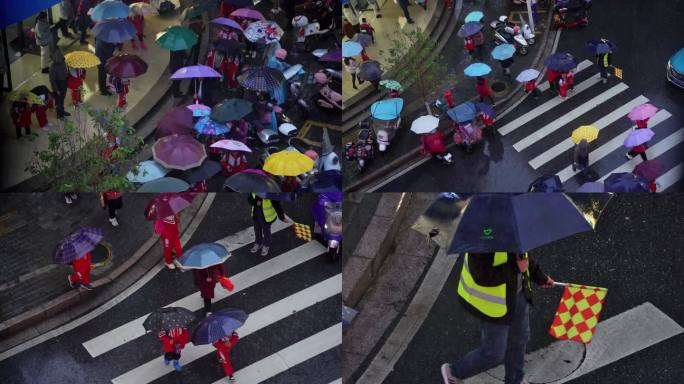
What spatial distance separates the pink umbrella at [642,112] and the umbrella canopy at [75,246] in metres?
12.4

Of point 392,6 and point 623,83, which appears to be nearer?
point 623,83

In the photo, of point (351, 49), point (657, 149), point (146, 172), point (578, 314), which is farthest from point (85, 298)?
point (657, 149)

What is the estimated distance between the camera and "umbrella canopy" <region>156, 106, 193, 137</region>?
24141 millimetres

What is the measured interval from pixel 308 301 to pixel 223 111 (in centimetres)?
639

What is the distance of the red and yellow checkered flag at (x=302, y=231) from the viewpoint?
20.4m

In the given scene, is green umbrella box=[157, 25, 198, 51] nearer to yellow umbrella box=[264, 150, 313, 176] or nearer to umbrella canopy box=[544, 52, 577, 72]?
yellow umbrella box=[264, 150, 313, 176]

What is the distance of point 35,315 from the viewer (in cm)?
1906

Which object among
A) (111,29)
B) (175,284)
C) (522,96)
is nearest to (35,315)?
(175,284)

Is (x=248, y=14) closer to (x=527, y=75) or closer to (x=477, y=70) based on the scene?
(x=477, y=70)

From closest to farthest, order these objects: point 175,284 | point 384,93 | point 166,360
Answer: point 166,360, point 175,284, point 384,93

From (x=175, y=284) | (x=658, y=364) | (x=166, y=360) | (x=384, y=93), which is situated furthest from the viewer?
(x=384, y=93)

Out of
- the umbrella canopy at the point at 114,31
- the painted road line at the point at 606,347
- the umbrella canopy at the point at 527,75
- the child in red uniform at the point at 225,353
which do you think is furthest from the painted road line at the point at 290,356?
the umbrella canopy at the point at 114,31

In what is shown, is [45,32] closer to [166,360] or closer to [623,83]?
[166,360]

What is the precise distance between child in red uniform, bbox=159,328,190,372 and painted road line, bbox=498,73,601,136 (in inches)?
402
